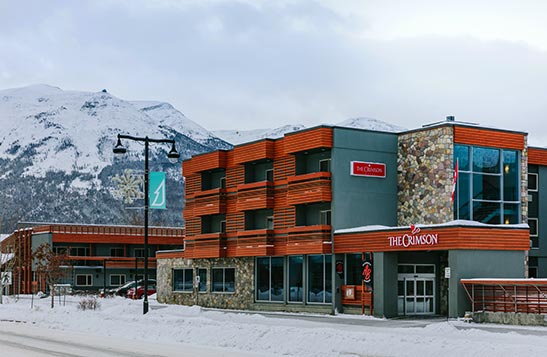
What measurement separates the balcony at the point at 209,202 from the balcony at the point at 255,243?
319cm

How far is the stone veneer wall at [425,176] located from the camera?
46.8 meters

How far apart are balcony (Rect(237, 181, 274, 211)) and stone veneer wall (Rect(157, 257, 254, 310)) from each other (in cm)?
336

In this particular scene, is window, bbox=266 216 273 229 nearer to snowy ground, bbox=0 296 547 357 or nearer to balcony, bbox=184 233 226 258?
balcony, bbox=184 233 226 258

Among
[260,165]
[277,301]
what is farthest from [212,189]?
[277,301]

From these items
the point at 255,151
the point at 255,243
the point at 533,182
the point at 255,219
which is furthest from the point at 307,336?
the point at 533,182

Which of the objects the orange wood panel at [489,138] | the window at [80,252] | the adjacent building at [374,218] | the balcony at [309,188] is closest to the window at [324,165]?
the adjacent building at [374,218]

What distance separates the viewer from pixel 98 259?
93312mm

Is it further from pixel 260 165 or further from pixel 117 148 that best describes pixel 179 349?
pixel 260 165

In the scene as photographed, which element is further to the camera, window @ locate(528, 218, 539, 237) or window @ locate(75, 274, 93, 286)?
window @ locate(75, 274, 93, 286)

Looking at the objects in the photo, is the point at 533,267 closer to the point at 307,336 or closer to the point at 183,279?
the point at 183,279

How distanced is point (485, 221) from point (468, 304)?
8715mm

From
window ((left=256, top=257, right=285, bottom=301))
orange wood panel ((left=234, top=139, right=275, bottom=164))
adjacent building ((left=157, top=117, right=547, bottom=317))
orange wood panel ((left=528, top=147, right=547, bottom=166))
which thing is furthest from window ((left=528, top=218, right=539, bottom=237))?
orange wood panel ((left=234, top=139, right=275, bottom=164))

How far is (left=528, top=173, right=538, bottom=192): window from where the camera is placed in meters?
57.3

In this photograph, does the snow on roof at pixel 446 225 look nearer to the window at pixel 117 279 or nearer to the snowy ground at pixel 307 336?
the snowy ground at pixel 307 336
